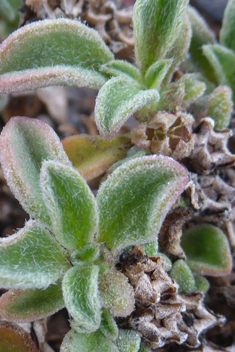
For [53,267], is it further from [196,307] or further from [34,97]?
[34,97]

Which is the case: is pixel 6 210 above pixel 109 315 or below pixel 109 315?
below

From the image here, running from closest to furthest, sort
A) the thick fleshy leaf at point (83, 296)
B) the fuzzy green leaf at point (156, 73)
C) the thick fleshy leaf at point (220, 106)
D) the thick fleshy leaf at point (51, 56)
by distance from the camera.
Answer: the thick fleshy leaf at point (83, 296) → the thick fleshy leaf at point (51, 56) → the fuzzy green leaf at point (156, 73) → the thick fleshy leaf at point (220, 106)

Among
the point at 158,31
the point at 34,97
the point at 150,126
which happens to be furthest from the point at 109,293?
the point at 34,97

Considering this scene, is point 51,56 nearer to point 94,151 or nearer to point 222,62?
point 94,151

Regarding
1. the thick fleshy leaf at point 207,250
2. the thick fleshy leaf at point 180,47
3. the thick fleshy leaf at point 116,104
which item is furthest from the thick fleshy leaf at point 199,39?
the thick fleshy leaf at point 207,250

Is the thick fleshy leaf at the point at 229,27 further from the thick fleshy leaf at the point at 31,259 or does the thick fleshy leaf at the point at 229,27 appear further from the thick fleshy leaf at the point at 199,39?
the thick fleshy leaf at the point at 31,259

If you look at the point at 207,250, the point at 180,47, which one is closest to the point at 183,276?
the point at 207,250
